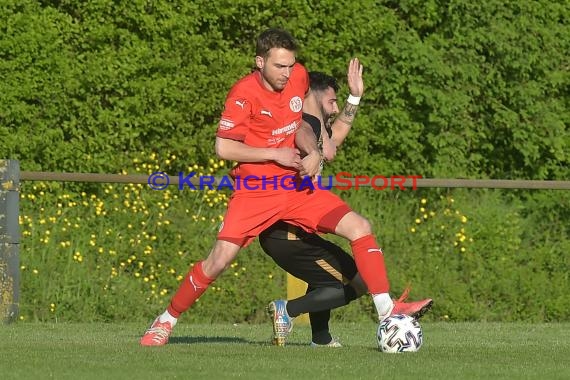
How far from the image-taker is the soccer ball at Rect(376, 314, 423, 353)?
26.5 feet

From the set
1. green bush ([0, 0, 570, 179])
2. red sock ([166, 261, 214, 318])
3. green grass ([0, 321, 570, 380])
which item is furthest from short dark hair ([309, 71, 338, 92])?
green bush ([0, 0, 570, 179])

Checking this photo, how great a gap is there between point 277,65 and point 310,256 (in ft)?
4.11

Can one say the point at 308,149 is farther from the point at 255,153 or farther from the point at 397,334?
the point at 397,334

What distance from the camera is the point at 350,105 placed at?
8.97 metres

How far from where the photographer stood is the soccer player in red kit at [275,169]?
26.9 feet

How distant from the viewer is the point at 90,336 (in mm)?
9859

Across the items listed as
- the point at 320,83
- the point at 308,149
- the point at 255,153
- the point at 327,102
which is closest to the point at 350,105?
the point at 327,102

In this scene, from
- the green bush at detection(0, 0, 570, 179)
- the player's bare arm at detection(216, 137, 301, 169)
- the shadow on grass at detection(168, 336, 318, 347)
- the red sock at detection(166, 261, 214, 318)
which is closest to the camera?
the player's bare arm at detection(216, 137, 301, 169)

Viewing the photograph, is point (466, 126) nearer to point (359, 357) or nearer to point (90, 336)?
point (90, 336)

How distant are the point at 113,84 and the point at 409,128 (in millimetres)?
3182

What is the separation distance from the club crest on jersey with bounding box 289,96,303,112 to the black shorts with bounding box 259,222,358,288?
75cm

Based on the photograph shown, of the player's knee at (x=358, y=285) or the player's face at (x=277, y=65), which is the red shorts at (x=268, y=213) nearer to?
the player's knee at (x=358, y=285)

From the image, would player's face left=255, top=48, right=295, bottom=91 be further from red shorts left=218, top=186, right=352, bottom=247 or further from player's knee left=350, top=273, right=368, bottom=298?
player's knee left=350, top=273, right=368, bottom=298

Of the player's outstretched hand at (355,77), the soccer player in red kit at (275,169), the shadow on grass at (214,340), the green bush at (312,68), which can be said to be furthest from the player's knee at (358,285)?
the green bush at (312,68)
